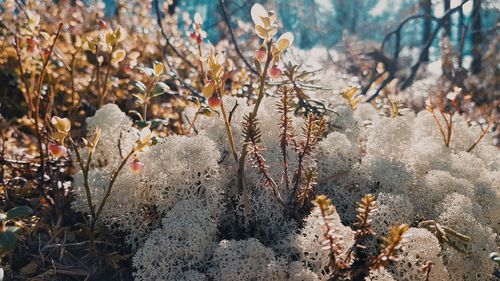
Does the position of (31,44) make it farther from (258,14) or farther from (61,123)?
(258,14)

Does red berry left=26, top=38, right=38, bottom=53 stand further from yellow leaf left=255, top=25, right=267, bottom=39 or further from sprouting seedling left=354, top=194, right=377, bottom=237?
sprouting seedling left=354, top=194, right=377, bottom=237

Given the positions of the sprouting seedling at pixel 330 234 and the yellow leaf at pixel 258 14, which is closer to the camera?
the sprouting seedling at pixel 330 234

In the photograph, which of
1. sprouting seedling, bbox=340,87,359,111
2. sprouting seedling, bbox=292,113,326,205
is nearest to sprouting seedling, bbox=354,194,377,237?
sprouting seedling, bbox=292,113,326,205

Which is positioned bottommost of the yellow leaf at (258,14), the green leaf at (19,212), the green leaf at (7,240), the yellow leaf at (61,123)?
the green leaf at (7,240)

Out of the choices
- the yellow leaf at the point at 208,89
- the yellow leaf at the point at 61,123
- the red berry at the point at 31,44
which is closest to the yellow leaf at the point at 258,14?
the yellow leaf at the point at 208,89

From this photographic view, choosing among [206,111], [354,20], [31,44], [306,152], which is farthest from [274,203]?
[354,20]

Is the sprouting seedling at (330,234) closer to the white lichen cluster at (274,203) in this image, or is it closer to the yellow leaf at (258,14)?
the white lichen cluster at (274,203)
